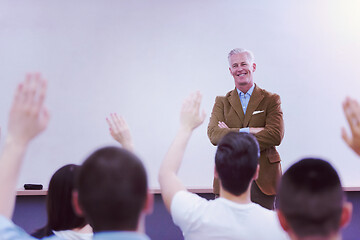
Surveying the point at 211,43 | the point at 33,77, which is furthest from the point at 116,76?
the point at 33,77

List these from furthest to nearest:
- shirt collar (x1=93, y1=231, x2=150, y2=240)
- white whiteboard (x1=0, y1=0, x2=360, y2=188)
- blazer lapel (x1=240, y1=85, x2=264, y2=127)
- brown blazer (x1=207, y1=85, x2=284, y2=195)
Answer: white whiteboard (x1=0, y1=0, x2=360, y2=188)
blazer lapel (x1=240, y1=85, x2=264, y2=127)
brown blazer (x1=207, y1=85, x2=284, y2=195)
shirt collar (x1=93, y1=231, x2=150, y2=240)

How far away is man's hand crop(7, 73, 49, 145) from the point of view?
866 mm

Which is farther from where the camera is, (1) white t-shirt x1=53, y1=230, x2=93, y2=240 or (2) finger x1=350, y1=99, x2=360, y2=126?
(1) white t-shirt x1=53, y1=230, x2=93, y2=240

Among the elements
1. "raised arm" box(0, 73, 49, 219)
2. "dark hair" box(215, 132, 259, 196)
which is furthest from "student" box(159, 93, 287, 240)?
"raised arm" box(0, 73, 49, 219)

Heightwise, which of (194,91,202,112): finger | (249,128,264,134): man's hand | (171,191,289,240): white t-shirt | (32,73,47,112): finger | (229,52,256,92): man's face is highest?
(229,52,256,92): man's face

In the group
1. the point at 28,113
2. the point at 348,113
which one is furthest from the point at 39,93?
the point at 348,113

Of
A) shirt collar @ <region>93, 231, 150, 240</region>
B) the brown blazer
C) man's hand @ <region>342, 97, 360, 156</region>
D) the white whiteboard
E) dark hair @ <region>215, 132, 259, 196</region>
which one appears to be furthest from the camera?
the white whiteboard

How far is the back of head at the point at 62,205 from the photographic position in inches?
51.8

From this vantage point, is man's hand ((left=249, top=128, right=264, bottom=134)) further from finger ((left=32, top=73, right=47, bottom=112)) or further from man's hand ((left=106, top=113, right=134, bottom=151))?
finger ((left=32, top=73, right=47, bottom=112))

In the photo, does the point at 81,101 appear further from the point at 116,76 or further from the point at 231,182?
the point at 231,182

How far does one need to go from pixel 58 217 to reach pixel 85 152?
7.09ft

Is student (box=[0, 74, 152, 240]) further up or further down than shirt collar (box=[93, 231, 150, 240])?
further up

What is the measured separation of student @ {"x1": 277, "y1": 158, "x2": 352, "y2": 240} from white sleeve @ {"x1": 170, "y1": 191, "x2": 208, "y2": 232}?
0.36 metres

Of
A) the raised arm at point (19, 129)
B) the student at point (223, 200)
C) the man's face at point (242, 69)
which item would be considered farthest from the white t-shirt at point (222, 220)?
the man's face at point (242, 69)
